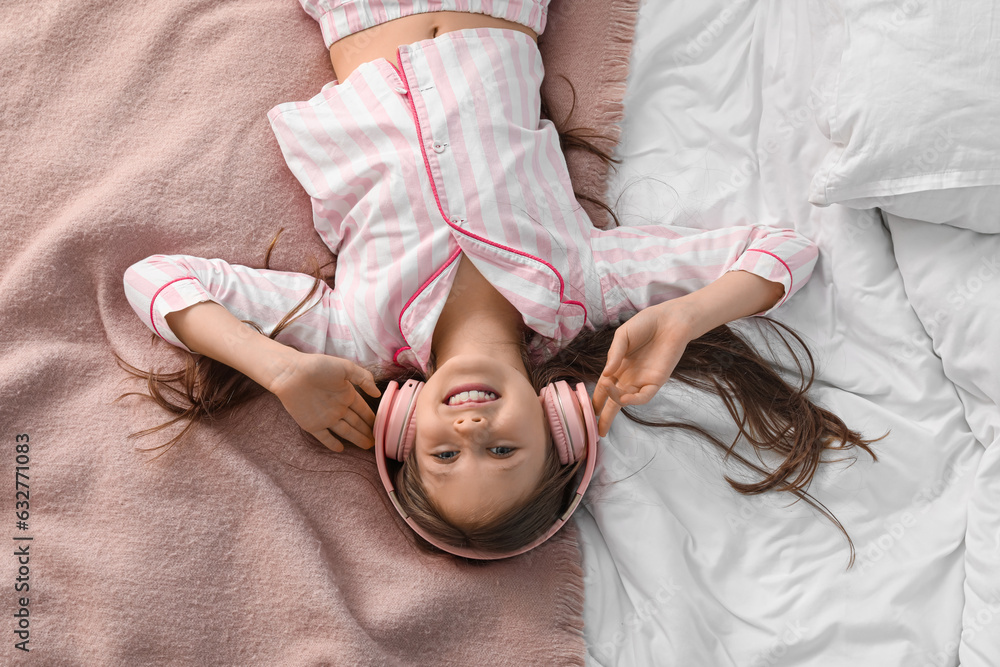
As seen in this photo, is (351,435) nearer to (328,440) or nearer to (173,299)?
(328,440)

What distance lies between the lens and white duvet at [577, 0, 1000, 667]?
1312 millimetres

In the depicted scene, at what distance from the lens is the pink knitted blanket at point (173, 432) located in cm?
122

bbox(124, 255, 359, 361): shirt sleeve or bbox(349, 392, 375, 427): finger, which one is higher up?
bbox(124, 255, 359, 361): shirt sleeve

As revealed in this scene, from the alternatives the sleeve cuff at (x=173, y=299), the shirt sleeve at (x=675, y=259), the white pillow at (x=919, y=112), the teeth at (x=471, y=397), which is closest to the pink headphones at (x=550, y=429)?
the teeth at (x=471, y=397)

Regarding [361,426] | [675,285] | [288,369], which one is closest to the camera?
[288,369]

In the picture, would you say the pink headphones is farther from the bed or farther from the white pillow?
the white pillow

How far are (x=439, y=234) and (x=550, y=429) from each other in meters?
0.40

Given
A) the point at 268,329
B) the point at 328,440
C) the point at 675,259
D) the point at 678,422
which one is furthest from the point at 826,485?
the point at 268,329

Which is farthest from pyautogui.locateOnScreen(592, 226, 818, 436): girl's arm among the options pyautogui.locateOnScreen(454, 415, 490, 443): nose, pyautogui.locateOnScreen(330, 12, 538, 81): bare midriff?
pyautogui.locateOnScreen(330, 12, 538, 81): bare midriff

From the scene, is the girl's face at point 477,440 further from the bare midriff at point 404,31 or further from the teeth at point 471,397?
the bare midriff at point 404,31

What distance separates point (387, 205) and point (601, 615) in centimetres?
84

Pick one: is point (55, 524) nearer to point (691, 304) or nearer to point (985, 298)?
point (691, 304)

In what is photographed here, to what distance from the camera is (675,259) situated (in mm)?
1438

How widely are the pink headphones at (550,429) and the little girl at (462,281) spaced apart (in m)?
0.02
